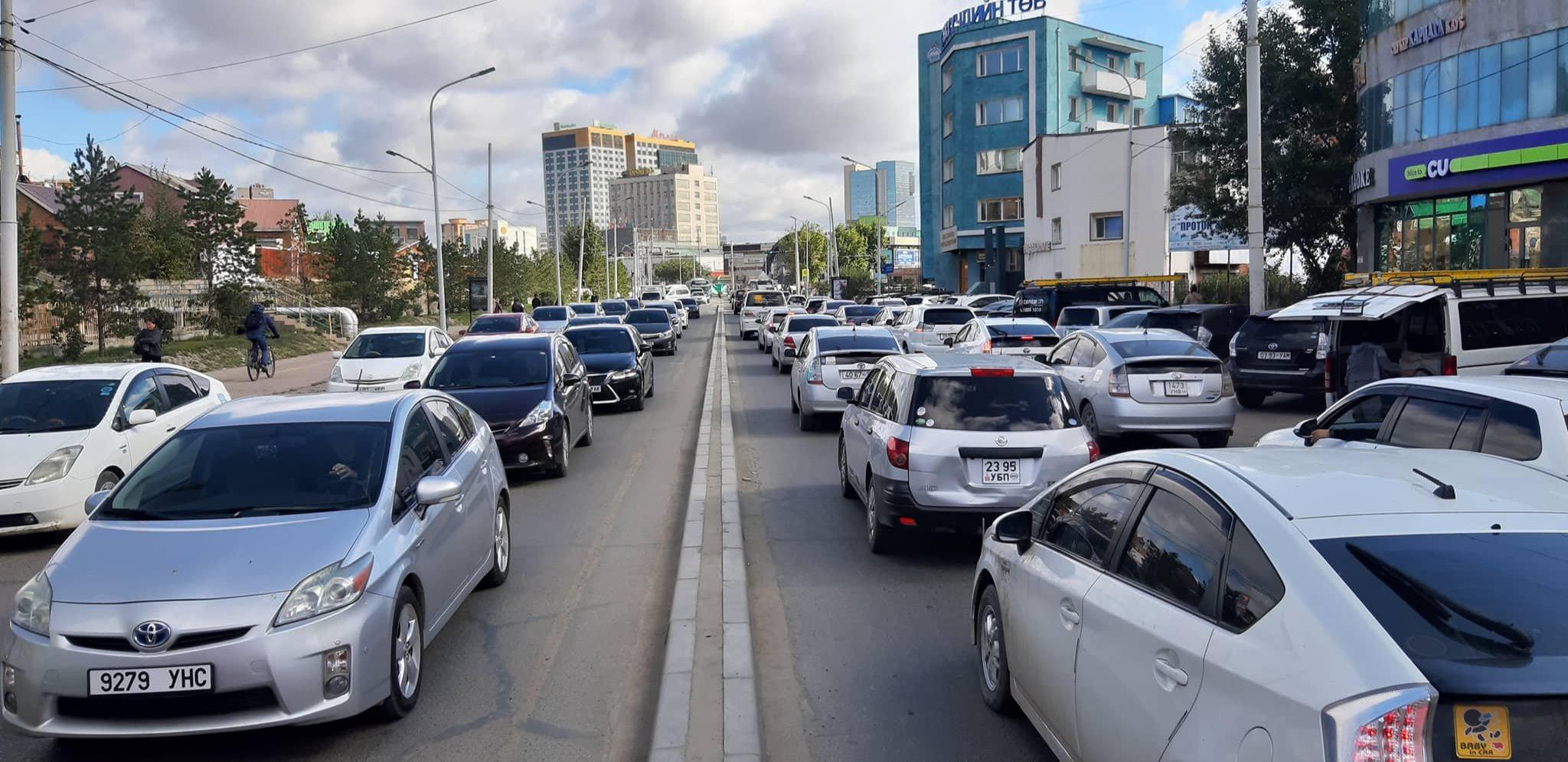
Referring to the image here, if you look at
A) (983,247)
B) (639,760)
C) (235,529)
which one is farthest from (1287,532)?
(983,247)

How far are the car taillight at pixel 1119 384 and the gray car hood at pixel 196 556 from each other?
9863 mm

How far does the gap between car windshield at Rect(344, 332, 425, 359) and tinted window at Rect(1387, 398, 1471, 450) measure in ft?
52.9

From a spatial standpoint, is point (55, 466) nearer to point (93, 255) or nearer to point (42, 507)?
point (42, 507)

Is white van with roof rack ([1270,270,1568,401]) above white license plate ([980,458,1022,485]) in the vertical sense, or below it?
above

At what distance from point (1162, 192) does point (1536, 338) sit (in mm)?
39681

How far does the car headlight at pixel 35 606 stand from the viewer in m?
4.95

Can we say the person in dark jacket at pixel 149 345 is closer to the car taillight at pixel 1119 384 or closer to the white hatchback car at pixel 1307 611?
the car taillight at pixel 1119 384

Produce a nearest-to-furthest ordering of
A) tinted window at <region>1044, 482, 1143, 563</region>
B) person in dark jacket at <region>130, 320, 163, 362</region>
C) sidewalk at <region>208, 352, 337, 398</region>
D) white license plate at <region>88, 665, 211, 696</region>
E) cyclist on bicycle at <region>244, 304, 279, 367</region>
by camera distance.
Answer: tinted window at <region>1044, 482, 1143, 563</region> → white license plate at <region>88, 665, 211, 696</region> → person in dark jacket at <region>130, 320, 163, 362</region> → sidewalk at <region>208, 352, 337, 398</region> → cyclist on bicycle at <region>244, 304, 279, 367</region>

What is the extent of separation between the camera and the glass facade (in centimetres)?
2625

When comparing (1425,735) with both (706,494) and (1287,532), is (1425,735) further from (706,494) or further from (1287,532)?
(706,494)

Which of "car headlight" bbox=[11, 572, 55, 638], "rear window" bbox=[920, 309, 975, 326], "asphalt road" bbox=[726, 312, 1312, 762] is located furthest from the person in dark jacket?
"car headlight" bbox=[11, 572, 55, 638]

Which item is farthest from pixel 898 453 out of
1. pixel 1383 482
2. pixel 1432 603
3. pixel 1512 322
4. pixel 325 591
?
pixel 1512 322

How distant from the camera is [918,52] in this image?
8338cm

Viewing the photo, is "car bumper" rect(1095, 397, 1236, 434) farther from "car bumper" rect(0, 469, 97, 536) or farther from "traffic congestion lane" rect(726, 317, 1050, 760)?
"car bumper" rect(0, 469, 97, 536)
